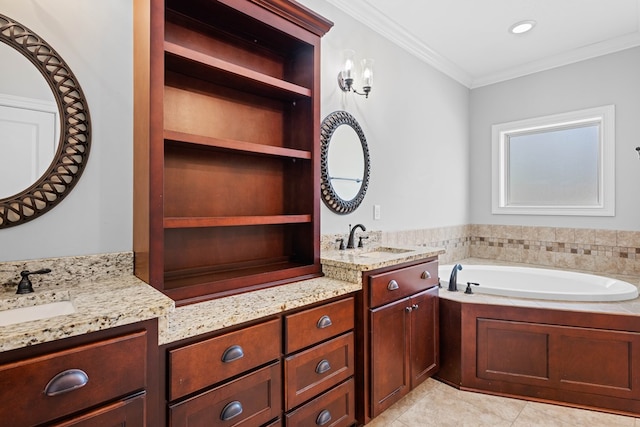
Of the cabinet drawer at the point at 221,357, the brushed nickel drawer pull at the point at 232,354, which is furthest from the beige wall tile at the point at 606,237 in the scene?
the brushed nickel drawer pull at the point at 232,354

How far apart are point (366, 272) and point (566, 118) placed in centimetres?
301

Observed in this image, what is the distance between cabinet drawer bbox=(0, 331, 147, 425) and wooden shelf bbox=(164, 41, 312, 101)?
113 cm

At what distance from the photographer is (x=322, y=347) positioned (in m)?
1.65

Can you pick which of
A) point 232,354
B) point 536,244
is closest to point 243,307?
point 232,354

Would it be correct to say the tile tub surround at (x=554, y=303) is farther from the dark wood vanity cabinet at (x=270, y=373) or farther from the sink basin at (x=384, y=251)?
the dark wood vanity cabinet at (x=270, y=373)

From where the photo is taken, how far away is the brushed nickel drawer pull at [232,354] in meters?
1.29

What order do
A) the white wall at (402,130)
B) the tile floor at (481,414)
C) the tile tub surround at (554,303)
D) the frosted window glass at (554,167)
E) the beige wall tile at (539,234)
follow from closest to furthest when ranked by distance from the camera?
1. the tile floor at (481,414)
2. the tile tub surround at (554,303)
3. the white wall at (402,130)
4. the frosted window glass at (554,167)
5. the beige wall tile at (539,234)

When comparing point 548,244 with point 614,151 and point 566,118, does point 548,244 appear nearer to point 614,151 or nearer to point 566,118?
point 614,151

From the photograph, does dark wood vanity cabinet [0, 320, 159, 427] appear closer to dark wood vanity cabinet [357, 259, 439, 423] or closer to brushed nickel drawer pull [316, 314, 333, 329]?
brushed nickel drawer pull [316, 314, 333, 329]

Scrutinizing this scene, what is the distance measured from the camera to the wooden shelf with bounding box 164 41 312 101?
4.84 ft

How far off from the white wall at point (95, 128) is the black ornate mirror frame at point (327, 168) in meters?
1.21

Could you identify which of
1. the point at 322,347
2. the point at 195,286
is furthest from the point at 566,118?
the point at 195,286

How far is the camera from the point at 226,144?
63.6 inches

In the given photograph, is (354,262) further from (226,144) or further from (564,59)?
(564,59)
